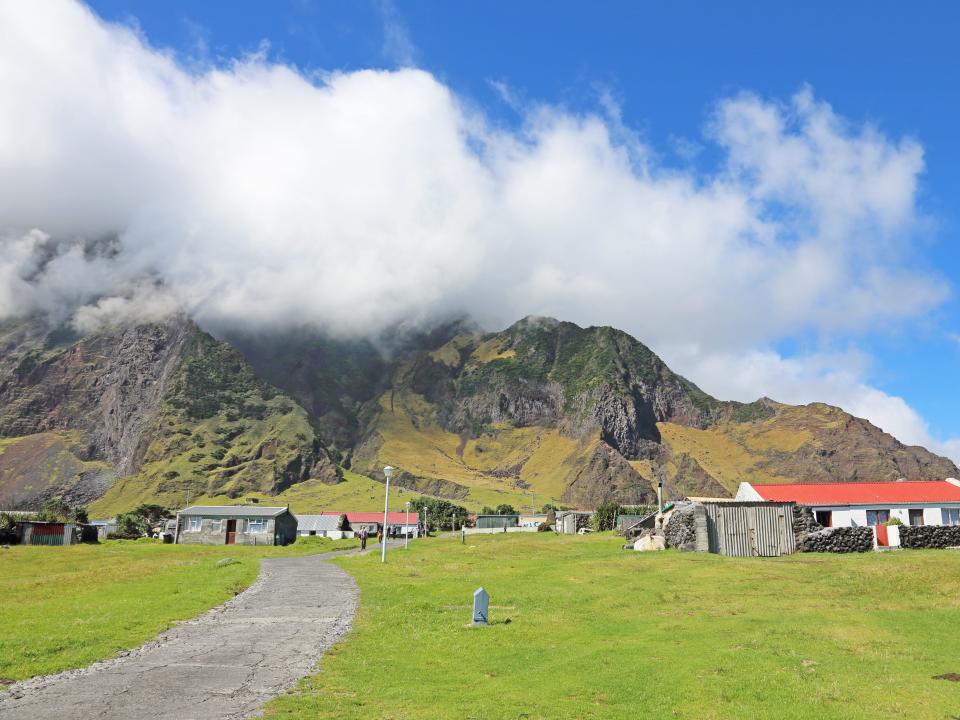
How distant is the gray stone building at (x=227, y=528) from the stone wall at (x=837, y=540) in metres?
92.2

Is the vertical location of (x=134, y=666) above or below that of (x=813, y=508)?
below

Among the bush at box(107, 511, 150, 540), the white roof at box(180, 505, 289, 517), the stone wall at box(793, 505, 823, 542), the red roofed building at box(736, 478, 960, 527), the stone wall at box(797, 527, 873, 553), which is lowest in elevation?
the bush at box(107, 511, 150, 540)

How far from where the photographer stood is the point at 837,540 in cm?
4928

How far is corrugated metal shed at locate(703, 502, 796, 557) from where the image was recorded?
1941 inches

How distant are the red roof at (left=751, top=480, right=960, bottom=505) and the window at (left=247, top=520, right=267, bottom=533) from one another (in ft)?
268

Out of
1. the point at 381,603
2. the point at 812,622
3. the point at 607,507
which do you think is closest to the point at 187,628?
the point at 381,603

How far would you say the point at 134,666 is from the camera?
1933 centimetres

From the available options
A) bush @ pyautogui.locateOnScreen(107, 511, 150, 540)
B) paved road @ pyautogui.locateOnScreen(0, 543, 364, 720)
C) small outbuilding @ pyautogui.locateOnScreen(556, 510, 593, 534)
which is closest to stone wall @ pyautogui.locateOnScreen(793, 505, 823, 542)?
paved road @ pyautogui.locateOnScreen(0, 543, 364, 720)

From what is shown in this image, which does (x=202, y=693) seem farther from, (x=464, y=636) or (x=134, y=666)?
(x=464, y=636)

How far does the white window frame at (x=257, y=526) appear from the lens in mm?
119062

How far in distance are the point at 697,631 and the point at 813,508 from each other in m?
48.3

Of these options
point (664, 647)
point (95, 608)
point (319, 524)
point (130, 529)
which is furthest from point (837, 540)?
point (130, 529)

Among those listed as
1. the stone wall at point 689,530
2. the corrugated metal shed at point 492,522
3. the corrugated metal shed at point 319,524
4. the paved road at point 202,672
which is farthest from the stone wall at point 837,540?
the corrugated metal shed at point 319,524

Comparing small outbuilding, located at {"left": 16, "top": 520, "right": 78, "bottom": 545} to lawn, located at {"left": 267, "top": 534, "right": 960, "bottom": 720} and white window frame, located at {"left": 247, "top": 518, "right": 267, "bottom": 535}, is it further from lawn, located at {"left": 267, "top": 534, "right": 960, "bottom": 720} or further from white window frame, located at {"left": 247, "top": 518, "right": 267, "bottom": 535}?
lawn, located at {"left": 267, "top": 534, "right": 960, "bottom": 720}
